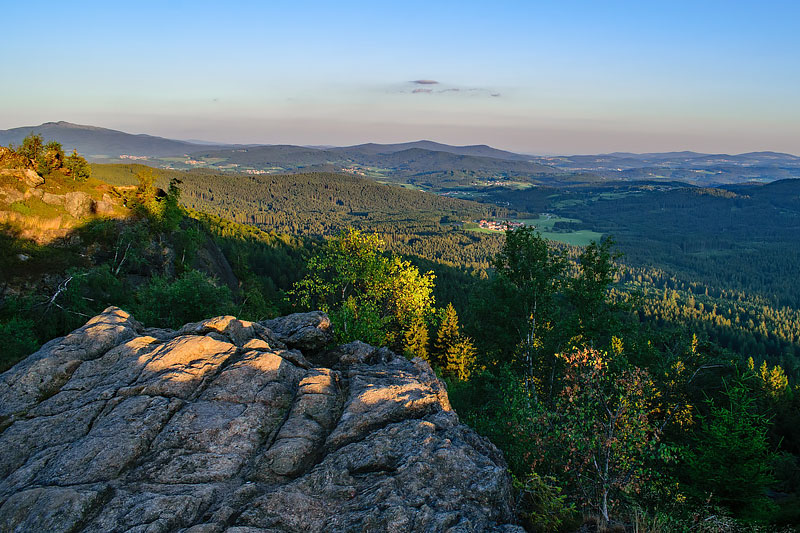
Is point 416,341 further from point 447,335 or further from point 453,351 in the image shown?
point 453,351

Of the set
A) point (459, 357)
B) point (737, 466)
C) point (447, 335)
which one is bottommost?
point (459, 357)

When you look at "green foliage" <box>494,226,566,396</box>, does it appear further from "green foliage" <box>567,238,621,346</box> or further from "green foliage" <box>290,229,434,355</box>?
"green foliage" <box>290,229,434,355</box>

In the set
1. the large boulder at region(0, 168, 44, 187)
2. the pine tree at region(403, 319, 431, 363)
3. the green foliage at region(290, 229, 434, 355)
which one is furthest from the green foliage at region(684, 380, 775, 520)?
the large boulder at region(0, 168, 44, 187)

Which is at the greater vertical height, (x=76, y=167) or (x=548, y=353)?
(x=76, y=167)

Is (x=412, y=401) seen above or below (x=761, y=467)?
above

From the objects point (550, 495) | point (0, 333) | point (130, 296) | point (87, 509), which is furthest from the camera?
point (130, 296)

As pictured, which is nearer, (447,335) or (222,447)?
(222,447)

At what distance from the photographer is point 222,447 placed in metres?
11.0

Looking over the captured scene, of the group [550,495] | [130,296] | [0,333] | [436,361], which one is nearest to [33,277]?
[130,296]

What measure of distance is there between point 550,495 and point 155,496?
32.6ft

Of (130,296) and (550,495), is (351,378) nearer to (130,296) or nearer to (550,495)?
(550,495)

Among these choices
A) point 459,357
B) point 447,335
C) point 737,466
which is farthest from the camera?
point 447,335

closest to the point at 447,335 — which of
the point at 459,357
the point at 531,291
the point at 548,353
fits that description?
the point at 459,357

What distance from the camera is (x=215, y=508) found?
9109 mm
